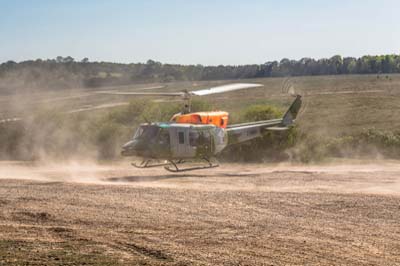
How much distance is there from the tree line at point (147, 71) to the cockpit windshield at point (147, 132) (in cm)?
2647

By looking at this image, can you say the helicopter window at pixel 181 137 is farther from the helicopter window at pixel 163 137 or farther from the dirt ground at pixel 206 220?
the dirt ground at pixel 206 220

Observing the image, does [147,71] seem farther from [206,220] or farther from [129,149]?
[206,220]

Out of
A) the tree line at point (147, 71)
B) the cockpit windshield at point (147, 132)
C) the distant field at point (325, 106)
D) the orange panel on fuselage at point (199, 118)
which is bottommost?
the distant field at point (325, 106)

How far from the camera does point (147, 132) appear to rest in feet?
66.9

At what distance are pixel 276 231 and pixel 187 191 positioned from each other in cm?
544

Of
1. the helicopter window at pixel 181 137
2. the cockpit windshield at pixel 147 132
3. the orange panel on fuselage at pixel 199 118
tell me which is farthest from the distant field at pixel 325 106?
the cockpit windshield at pixel 147 132

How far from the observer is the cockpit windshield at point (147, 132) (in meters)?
20.3

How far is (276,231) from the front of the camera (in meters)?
12.7

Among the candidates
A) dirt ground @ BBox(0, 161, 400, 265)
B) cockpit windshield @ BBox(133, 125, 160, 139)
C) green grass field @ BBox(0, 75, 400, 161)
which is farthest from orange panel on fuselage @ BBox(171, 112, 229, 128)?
green grass field @ BBox(0, 75, 400, 161)

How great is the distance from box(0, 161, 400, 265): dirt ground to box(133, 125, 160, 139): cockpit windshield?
158 cm

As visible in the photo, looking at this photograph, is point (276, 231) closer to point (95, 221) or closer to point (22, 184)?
point (95, 221)

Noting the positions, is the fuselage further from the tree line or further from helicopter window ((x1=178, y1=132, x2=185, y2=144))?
the tree line

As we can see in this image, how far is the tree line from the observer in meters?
54.5

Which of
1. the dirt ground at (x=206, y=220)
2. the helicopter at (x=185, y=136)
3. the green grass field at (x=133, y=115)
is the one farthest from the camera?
the green grass field at (x=133, y=115)
